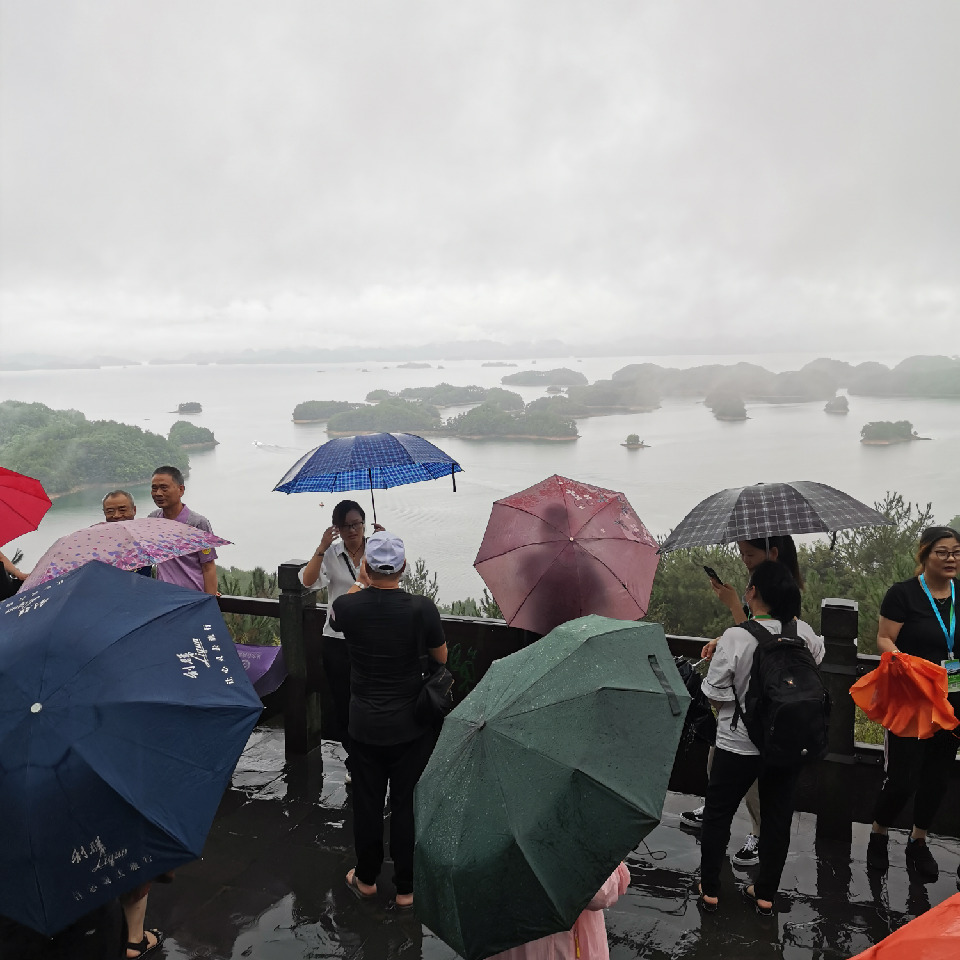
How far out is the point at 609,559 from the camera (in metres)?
4.14

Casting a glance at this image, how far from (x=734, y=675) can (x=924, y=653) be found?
112cm

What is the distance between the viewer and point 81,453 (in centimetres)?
4203

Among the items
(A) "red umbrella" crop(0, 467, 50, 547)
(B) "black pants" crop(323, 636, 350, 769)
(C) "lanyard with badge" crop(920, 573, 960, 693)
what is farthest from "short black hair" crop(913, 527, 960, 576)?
(A) "red umbrella" crop(0, 467, 50, 547)

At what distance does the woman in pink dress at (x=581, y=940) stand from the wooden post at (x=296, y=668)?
304cm

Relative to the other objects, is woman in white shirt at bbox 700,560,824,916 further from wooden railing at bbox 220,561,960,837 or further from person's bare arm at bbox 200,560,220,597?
person's bare arm at bbox 200,560,220,597

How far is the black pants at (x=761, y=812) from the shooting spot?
3557 millimetres

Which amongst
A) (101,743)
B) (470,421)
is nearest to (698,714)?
(101,743)

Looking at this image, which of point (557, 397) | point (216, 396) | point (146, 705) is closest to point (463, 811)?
point (146, 705)

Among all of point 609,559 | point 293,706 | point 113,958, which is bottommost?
point 113,958

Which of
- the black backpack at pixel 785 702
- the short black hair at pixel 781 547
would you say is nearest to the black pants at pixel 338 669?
the black backpack at pixel 785 702

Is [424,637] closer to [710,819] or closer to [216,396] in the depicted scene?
[710,819]

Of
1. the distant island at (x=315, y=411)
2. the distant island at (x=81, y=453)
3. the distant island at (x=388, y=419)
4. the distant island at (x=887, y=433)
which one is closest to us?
the distant island at (x=81, y=453)

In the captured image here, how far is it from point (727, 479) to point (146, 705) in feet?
210

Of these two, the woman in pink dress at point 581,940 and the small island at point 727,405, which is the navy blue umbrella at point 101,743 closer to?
the woman in pink dress at point 581,940
